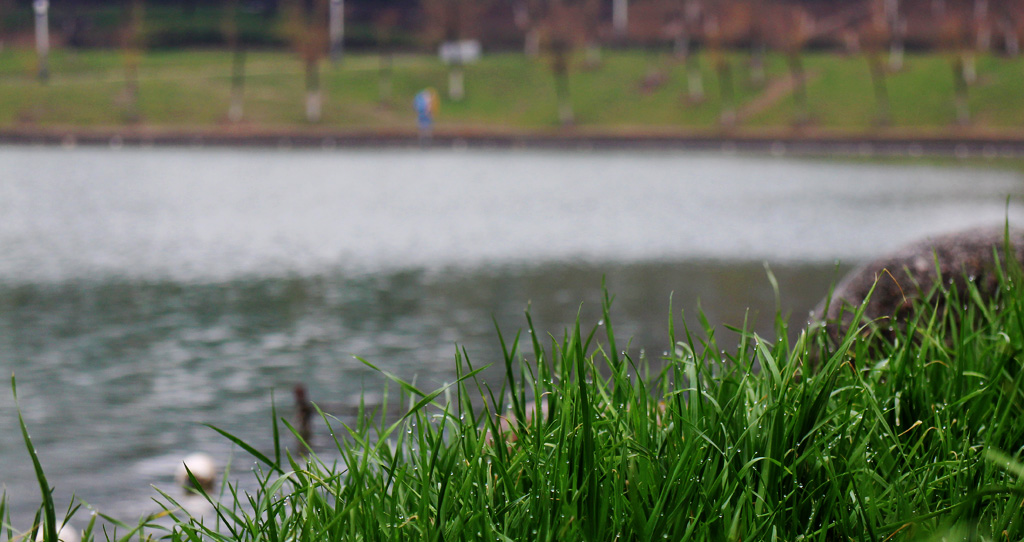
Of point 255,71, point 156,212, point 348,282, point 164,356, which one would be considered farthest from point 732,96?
point 164,356

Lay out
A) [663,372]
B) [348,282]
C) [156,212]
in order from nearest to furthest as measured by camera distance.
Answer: [663,372] < [348,282] < [156,212]

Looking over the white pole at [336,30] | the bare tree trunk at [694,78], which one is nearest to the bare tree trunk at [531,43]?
the bare tree trunk at [694,78]

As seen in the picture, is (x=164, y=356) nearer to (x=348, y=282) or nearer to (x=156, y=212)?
(x=348, y=282)

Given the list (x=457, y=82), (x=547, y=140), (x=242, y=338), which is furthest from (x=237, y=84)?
(x=242, y=338)

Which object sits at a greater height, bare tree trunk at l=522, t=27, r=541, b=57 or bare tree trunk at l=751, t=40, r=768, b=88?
bare tree trunk at l=522, t=27, r=541, b=57

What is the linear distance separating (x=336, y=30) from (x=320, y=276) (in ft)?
311

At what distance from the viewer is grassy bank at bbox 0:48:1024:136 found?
281 ft

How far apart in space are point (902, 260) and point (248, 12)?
12386 centimetres

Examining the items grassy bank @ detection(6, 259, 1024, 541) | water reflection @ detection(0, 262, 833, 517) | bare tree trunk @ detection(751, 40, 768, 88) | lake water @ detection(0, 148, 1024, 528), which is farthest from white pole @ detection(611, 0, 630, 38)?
grassy bank @ detection(6, 259, 1024, 541)

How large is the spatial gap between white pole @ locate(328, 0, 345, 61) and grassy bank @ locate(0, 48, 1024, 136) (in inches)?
73.8

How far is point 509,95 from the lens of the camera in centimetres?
9600

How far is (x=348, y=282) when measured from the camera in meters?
18.6

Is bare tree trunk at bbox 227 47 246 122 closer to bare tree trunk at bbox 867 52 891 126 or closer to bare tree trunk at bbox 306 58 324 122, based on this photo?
bare tree trunk at bbox 306 58 324 122

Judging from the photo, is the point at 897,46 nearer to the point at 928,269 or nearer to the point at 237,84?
the point at 237,84
